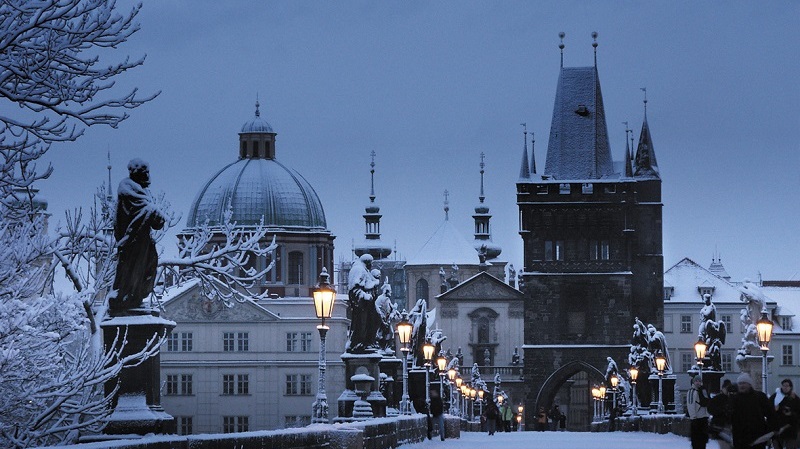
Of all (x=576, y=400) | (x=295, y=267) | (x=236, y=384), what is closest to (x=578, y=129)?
(x=295, y=267)

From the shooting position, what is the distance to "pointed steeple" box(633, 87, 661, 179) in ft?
424

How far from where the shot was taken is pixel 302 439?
19.9m

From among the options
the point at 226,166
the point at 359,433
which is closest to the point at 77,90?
the point at 359,433

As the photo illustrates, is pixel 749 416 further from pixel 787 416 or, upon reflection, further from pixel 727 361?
pixel 727 361

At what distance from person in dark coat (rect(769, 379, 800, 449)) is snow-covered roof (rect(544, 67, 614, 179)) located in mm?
100632

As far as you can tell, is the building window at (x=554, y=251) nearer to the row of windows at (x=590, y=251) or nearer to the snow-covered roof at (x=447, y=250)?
the row of windows at (x=590, y=251)

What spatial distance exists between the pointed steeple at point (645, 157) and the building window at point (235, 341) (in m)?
31.2

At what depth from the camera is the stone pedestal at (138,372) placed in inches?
693

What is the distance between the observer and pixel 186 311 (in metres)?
117

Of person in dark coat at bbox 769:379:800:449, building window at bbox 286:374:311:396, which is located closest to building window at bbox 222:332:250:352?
building window at bbox 286:374:311:396

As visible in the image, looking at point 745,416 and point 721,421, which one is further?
point 721,421

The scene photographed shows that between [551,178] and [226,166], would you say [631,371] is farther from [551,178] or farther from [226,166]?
[226,166]

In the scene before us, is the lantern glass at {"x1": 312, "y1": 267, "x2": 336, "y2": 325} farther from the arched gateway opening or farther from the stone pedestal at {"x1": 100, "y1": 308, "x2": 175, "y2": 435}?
the arched gateway opening

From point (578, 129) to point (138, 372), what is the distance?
4268 inches
